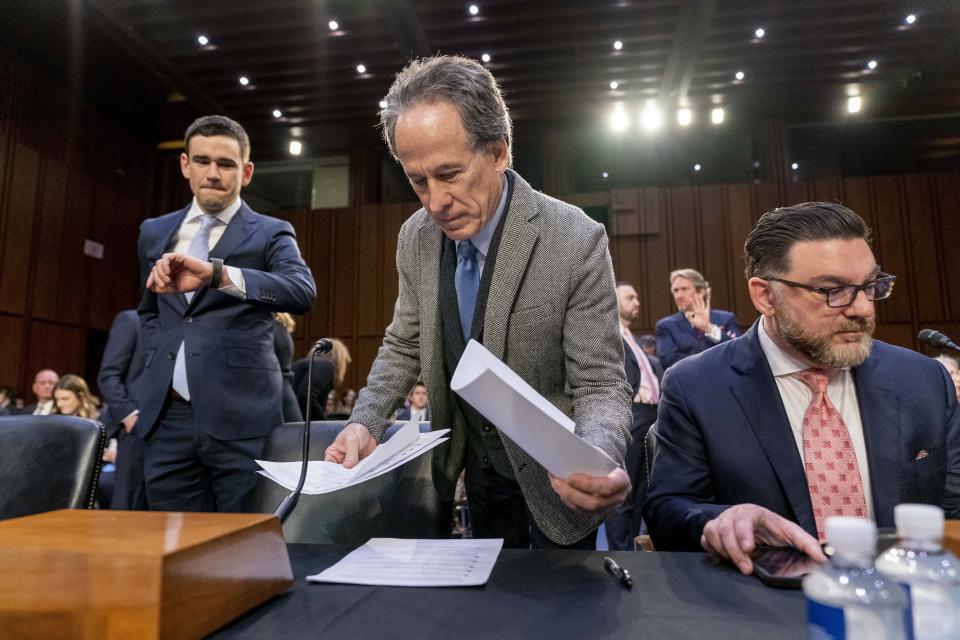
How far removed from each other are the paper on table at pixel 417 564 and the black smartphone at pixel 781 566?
35 centimetres

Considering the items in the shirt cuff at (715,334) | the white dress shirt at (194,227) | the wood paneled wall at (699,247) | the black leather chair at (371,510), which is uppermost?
the wood paneled wall at (699,247)

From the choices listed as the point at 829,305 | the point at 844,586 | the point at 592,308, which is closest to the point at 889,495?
the point at 829,305

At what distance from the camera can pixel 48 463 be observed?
3.83 ft

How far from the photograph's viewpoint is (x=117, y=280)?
8812 millimetres

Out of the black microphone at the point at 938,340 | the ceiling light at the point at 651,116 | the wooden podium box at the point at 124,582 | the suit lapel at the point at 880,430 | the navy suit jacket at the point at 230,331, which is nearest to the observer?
the wooden podium box at the point at 124,582

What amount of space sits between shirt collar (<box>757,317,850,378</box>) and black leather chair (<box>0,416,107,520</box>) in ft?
4.60

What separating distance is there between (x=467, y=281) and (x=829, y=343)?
76cm

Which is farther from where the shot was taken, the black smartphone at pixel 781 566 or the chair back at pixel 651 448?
the chair back at pixel 651 448

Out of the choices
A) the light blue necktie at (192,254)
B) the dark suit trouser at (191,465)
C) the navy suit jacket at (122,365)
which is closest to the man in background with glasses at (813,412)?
the dark suit trouser at (191,465)

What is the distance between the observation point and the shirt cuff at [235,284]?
1589mm

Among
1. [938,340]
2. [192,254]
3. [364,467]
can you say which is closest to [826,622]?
[364,467]

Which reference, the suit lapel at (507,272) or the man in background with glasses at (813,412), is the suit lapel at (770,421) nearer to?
the man in background with glasses at (813,412)

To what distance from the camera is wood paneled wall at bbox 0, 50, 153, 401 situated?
7.29 metres

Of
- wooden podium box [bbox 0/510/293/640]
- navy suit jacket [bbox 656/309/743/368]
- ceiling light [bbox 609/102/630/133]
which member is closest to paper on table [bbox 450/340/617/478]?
wooden podium box [bbox 0/510/293/640]
